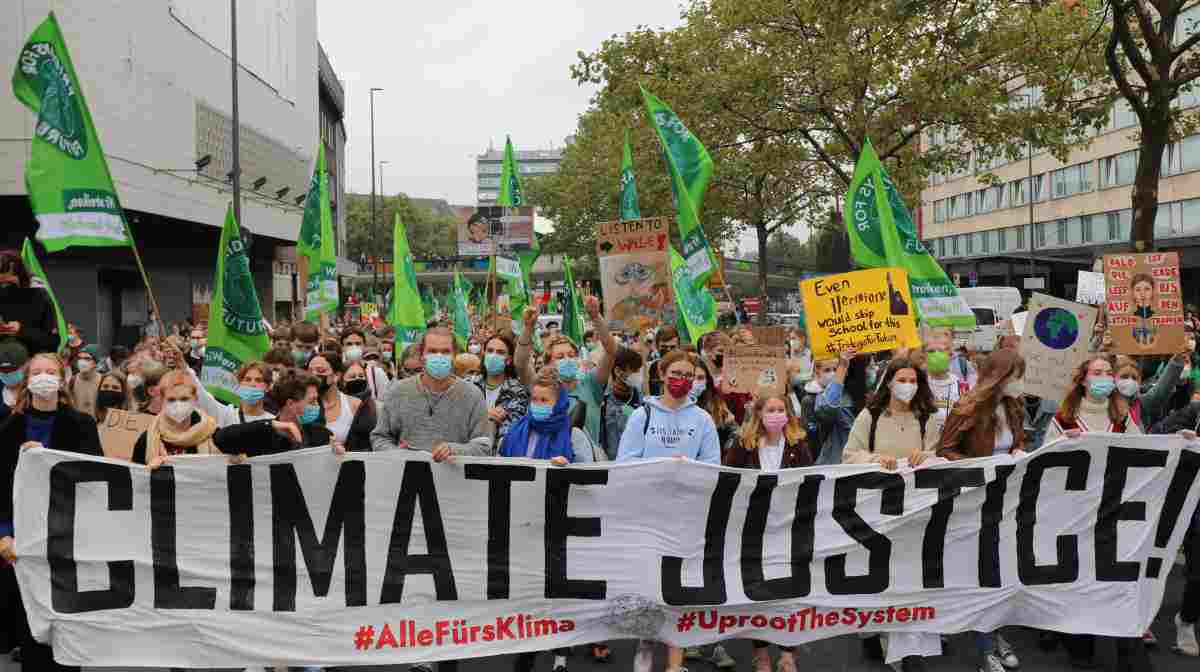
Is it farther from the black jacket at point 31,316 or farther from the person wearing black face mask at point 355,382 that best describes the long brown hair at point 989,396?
the black jacket at point 31,316

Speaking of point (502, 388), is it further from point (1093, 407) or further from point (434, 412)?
point (1093, 407)

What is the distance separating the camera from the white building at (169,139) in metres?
24.2

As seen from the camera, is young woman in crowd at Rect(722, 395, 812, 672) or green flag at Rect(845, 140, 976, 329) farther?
green flag at Rect(845, 140, 976, 329)

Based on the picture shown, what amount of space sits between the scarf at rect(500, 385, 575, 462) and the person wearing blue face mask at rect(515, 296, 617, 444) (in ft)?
2.11

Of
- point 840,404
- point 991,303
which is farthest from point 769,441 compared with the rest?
point 991,303

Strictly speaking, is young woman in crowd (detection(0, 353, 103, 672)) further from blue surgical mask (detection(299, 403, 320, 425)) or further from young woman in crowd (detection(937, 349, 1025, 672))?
young woman in crowd (detection(937, 349, 1025, 672))

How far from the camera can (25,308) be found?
24.0 ft

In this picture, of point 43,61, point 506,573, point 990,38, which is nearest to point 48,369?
point 506,573

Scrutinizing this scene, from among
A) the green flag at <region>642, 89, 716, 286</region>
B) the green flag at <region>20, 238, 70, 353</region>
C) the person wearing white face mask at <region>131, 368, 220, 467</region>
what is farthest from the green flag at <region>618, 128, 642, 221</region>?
the person wearing white face mask at <region>131, 368, 220, 467</region>

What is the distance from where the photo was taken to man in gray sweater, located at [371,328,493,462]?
5.88 meters

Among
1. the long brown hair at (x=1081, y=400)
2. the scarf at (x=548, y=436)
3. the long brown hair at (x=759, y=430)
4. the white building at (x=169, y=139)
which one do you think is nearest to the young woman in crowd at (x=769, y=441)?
the long brown hair at (x=759, y=430)

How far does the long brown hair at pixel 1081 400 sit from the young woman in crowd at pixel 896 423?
88 centimetres

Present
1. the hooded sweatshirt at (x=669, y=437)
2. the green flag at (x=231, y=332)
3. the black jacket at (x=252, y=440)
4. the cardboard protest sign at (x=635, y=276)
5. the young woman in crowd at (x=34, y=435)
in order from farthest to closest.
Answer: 1. the cardboard protest sign at (x=635, y=276)
2. the green flag at (x=231, y=332)
3. the hooded sweatshirt at (x=669, y=437)
4. the black jacket at (x=252, y=440)
5. the young woman in crowd at (x=34, y=435)

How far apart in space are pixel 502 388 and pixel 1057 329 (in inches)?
140
